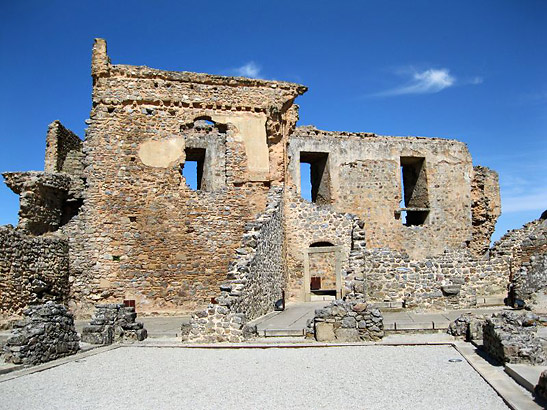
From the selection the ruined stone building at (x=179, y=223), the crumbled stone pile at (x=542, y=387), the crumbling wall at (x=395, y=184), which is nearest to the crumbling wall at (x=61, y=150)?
the ruined stone building at (x=179, y=223)

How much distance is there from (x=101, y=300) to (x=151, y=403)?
872 cm

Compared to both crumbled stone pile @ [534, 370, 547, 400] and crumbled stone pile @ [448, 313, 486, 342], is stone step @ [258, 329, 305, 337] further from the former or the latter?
crumbled stone pile @ [534, 370, 547, 400]

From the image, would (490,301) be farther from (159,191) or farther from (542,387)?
(159,191)

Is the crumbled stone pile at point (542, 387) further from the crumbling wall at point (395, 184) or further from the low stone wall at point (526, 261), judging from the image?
the crumbling wall at point (395, 184)

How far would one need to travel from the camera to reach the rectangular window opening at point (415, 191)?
21.2m

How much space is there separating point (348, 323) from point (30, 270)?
808 centimetres

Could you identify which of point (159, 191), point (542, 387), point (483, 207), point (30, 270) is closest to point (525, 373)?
point (542, 387)

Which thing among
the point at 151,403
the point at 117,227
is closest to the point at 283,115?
the point at 117,227

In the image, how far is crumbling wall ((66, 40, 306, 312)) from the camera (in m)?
13.5

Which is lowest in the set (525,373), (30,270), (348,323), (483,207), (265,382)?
(265,382)

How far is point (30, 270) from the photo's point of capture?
12406 mm

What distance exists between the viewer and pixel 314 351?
800 centimetres

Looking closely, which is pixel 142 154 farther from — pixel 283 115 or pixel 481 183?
pixel 481 183

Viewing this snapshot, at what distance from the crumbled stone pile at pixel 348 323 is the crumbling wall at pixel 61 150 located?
29.8ft
